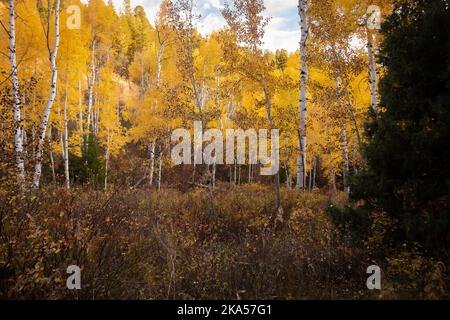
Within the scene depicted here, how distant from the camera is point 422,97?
4.48 meters

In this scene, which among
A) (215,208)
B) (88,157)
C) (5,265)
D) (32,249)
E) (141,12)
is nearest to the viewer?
(5,265)

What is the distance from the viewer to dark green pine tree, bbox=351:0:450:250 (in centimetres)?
416

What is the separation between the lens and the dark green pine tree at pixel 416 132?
4.16 meters

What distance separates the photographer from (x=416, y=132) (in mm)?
4328

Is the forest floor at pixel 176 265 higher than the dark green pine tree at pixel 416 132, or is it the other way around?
the dark green pine tree at pixel 416 132

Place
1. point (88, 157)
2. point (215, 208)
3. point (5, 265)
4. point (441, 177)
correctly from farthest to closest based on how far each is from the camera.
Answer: point (88, 157) → point (215, 208) → point (441, 177) → point (5, 265)

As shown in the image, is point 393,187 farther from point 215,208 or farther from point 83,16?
point 83,16

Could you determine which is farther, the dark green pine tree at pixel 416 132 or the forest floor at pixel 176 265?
the dark green pine tree at pixel 416 132

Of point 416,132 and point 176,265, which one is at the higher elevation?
point 416,132

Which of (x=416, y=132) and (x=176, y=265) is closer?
(x=416, y=132)

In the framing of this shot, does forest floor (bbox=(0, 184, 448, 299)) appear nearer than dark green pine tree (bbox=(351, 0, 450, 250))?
Yes

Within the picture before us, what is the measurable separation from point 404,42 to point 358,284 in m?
3.56

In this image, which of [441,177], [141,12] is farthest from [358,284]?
[141,12]

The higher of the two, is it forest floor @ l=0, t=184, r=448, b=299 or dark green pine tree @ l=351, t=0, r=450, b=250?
dark green pine tree @ l=351, t=0, r=450, b=250
